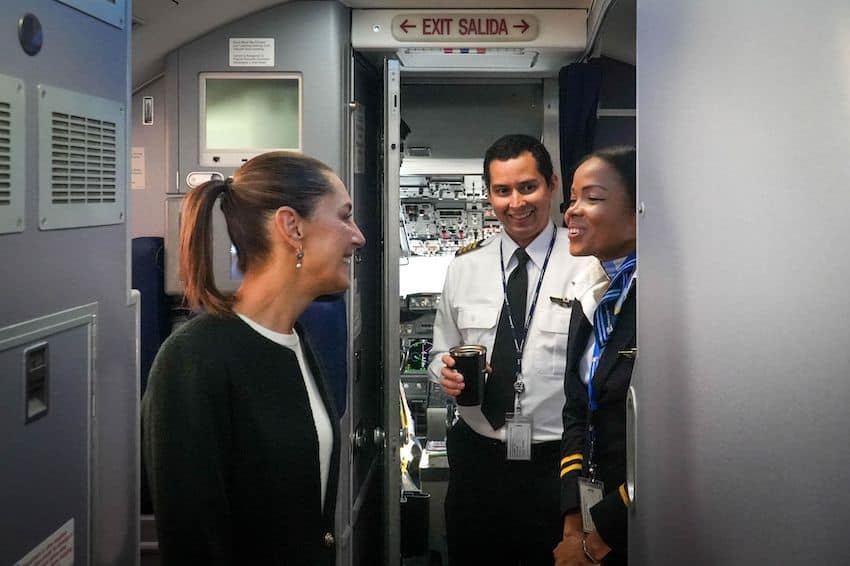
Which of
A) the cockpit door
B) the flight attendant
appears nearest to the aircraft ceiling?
the cockpit door

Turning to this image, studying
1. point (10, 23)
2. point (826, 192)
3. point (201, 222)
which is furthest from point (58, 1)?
point (826, 192)

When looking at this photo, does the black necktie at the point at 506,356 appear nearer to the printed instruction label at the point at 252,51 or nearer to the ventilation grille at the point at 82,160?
the printed instruction label at the point at 252,51

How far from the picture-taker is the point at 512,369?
11.1 feet

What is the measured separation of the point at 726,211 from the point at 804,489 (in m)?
0.43

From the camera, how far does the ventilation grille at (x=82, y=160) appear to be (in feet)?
5.50

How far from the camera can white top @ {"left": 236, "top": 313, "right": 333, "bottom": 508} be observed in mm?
2051

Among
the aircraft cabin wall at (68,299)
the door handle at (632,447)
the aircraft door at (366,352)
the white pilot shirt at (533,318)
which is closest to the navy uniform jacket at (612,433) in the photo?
the door handle at (632,447)

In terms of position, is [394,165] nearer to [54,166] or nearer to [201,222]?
[201,222]

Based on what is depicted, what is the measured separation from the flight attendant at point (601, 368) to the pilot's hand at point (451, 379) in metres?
0.48

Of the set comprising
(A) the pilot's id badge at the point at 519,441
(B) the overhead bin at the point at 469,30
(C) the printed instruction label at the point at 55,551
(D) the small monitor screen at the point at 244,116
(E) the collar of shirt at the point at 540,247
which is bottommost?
(A) the pilot's id badge at the point at 519,441

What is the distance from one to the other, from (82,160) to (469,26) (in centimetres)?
224

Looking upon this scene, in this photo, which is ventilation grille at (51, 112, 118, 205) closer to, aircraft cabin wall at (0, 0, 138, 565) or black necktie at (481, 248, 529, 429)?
aircraft cabin wall at (0, 0, 138, 565)

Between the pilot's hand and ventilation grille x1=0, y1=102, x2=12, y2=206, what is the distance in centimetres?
191

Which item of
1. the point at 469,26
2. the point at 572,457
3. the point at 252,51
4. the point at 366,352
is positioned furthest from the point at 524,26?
the point at 572,457
